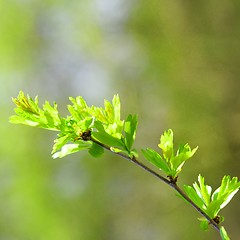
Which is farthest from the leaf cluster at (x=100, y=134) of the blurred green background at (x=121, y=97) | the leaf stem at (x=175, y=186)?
the blurred green background at (x=121, y=97)

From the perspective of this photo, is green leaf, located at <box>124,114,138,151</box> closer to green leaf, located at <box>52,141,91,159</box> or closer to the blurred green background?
green leaf, located at <box>52,141,91,159</box>

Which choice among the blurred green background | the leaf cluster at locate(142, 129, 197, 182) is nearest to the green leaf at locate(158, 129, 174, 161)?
the leaf cluster at locate(142, 129, 197, 182)

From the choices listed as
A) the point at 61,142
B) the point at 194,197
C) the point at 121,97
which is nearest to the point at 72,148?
the point at 61,142

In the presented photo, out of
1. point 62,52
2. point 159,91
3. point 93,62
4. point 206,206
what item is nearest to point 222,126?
point 159,91

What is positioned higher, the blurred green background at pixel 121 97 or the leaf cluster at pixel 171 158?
the leaf cluster at pixel 171 158

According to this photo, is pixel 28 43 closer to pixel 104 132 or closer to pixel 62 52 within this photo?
pixel 62 52

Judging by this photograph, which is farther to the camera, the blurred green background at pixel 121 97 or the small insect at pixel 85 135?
the blurred green background at pixel 121 97

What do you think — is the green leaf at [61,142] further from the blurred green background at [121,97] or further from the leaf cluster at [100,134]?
the blurred green background at [121,97]

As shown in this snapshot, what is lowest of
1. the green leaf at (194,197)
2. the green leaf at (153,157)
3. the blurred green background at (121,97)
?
the blurred green background at (121,97)
